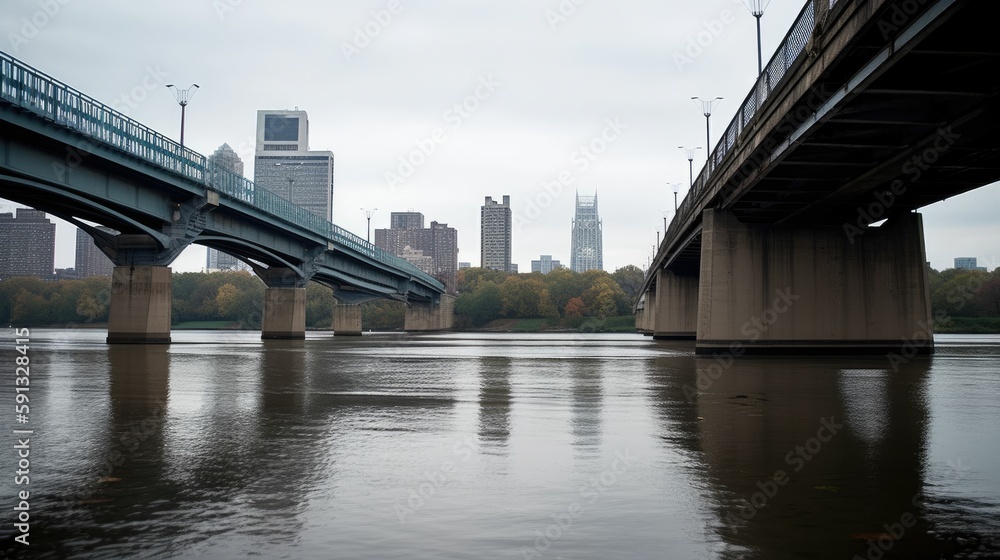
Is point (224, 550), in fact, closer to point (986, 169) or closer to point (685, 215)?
point (986, 169)

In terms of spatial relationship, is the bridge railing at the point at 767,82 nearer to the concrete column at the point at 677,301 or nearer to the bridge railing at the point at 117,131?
the bridge railing at the point at 117,131

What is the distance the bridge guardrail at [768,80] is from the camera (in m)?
22.0

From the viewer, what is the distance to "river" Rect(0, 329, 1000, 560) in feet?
17.1

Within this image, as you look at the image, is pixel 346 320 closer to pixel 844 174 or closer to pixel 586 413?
pixel 844 174

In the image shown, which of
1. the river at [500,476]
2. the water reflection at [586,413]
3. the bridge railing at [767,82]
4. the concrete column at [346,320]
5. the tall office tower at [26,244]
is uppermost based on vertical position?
the tall office tower at [26,244]

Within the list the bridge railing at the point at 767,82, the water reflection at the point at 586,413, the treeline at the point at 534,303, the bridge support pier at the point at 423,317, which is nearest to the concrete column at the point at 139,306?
the water reflection at the point at 586,413

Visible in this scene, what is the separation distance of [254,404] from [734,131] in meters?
25.8

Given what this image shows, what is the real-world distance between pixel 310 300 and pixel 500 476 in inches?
6831

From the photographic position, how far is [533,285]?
17325cm

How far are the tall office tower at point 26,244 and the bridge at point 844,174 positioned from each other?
118m

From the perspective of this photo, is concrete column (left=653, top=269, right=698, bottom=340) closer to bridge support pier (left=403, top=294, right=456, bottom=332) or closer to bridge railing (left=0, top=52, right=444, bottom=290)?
bridge railing (left=0, top=52, right=444, bottom=290)

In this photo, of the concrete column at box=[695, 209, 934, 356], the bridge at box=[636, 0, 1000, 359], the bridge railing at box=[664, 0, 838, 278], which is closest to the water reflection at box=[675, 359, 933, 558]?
the bridge at box=[636, 0, 1000, 359]

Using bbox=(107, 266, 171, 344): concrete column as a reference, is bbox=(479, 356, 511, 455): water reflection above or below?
below

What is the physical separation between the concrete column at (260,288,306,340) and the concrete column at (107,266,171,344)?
79.5 feet
